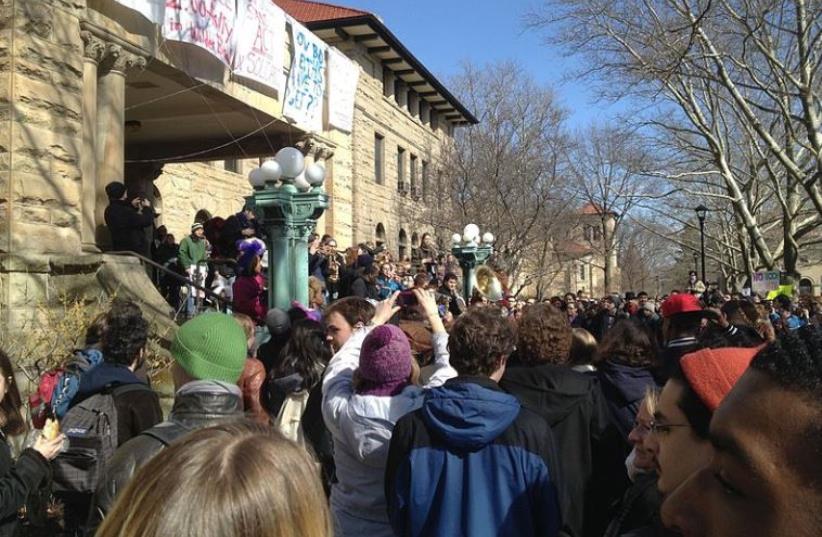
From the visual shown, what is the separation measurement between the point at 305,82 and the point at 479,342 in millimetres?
12153

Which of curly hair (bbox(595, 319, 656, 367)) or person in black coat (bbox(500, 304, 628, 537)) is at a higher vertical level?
curly hair (bbox(595, 319, 656, 367))

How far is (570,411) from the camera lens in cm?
344

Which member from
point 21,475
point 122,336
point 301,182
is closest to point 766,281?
point 301,182

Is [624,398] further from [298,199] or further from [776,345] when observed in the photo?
[298,199]

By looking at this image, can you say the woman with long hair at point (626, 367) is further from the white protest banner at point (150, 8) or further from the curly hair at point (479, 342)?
the white protest banner at point (150, 8)

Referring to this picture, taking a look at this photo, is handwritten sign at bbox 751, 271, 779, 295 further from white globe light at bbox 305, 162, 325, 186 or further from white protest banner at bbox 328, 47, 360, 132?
white globe light at bbox 305, 162, 325, 186

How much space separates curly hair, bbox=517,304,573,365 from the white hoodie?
2.61 feet

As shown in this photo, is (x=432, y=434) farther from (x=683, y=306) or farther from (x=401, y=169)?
(x=401, y=169)

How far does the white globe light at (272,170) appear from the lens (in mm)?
8055

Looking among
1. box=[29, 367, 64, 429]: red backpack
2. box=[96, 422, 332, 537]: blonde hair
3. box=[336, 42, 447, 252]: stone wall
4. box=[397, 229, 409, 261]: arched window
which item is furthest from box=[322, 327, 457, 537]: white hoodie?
box=[397, 229, 409, 261]: arched window

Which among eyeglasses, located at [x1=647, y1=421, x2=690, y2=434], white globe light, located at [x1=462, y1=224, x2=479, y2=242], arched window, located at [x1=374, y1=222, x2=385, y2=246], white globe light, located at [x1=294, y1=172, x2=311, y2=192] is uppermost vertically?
arched window, located at [x1=374, y1=222, x2=385, y2=246]

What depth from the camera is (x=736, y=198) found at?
2228 cm

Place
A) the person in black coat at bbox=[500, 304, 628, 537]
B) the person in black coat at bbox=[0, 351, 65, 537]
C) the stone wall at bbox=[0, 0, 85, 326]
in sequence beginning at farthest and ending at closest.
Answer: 1. the stone wall at bbox=[0, 0, 85, 326]
2. the person in black coat at bbox=[500, 304, 628, 537]
3. the person in black coat at bbox=[0, 351, 65, 537]

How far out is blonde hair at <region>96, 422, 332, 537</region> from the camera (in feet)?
3.72
